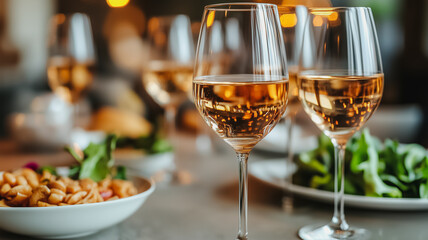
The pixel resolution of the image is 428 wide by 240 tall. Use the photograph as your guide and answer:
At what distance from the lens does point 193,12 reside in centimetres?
661

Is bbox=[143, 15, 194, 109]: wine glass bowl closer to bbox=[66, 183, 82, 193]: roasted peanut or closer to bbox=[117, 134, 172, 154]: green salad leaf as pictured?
bbox=[117, 134, 172, 154]: green salad leaf

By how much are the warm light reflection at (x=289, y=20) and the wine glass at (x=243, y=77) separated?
0.82 ft

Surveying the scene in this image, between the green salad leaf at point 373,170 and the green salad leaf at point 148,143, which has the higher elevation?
the green salad leaf at point 373,170

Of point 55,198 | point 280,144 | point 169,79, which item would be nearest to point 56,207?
point 55,198

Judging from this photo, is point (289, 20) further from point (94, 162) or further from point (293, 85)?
point (94, 162)

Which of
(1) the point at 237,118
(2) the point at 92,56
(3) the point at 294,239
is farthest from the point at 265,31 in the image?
(2) the point at 92,56

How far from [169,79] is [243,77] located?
0.73 metres

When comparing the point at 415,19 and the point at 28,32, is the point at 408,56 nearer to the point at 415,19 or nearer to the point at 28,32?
the point at 415,19

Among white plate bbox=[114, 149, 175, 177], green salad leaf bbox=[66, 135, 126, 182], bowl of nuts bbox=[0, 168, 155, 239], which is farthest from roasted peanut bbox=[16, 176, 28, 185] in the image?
white plate bbox=[114, 149, 175, 177]

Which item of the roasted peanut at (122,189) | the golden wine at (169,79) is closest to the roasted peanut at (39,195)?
the roasted peanut at (122,189)

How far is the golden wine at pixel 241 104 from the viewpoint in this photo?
2.13 feet

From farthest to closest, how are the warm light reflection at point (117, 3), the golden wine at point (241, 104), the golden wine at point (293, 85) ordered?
1. the warm light reflection at point (117, 3)
2. the golden wine at point (293, 85)
3. the golden wine at point (241, 104)

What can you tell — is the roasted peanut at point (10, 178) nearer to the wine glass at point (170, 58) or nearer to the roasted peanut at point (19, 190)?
the roasted peanut at point (19, 190)

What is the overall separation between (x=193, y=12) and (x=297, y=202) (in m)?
5.88
